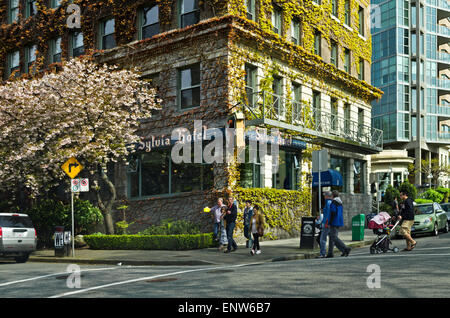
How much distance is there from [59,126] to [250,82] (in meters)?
8.53

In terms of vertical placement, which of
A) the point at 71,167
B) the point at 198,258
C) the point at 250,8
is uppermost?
the point at 250,8

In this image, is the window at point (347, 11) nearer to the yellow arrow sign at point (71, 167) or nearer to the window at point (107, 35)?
the window at point (107, 35)

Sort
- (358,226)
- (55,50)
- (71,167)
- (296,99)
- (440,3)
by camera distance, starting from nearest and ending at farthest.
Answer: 1. (71,167)
2. (358,226)
3. (296,99)
4. (55,50)
5. (440,3)

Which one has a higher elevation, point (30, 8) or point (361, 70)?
point (30, 8)

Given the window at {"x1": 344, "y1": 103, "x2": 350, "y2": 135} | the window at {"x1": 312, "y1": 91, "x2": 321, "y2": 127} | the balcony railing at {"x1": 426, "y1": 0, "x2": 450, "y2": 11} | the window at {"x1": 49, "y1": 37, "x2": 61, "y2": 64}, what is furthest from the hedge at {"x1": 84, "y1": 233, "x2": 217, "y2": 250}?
the balcony railing at {"x1": 426, "y1": 0, "x2": 450, "y2": 11}

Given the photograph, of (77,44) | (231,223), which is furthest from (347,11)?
(231,223)

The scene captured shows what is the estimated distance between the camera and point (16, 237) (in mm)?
18000

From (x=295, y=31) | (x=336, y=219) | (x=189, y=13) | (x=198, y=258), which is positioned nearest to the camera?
(x=336, y=219)

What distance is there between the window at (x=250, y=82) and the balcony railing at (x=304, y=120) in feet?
0.15

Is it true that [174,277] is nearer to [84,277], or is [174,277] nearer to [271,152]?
[84,277]

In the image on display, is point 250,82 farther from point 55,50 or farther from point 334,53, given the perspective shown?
point 55,50

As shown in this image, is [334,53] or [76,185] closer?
[76,185]

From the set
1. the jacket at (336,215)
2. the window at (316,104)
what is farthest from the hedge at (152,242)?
the window at (316,104)
